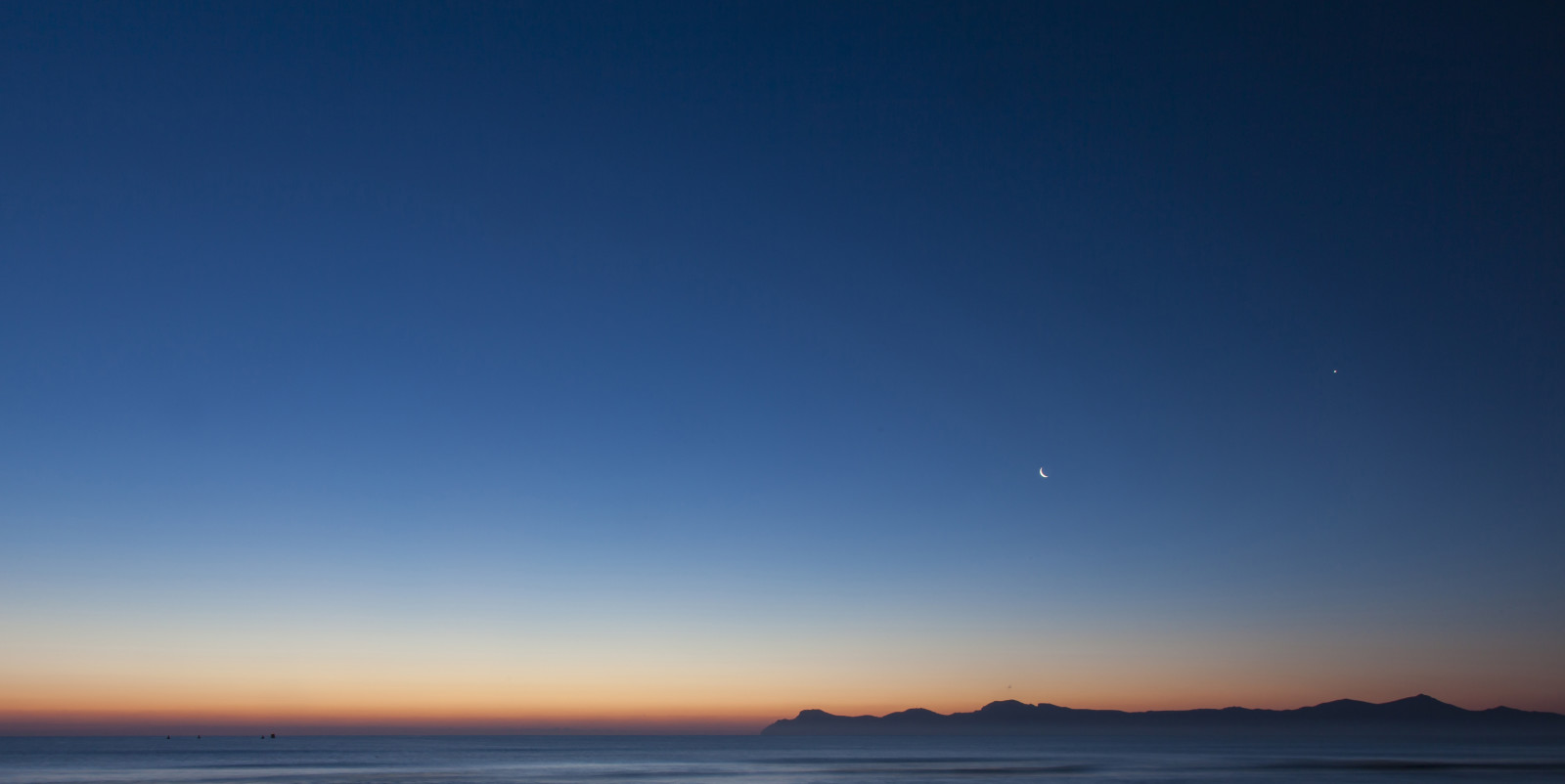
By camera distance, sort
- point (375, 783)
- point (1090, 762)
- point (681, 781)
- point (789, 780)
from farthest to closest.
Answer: point (1090, 762) < point (681, 781) < point (789, 780) < point (375, 783)

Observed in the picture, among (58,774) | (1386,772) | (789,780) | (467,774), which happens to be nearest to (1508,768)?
(1386,772)

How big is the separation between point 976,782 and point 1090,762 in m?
33.4

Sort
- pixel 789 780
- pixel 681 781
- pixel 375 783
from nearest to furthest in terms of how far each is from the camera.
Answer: pixel 375 783 < pixel 789 780 < pixel 681 781

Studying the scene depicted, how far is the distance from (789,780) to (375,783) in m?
27.4

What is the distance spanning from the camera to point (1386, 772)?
79062 mm

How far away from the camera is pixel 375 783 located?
210 ft

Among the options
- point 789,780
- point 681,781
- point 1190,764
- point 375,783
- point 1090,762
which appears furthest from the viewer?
point 1090,762

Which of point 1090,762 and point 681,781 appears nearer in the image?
point 681,781

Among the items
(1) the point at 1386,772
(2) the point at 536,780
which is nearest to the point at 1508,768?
(1) the point at 1386,772

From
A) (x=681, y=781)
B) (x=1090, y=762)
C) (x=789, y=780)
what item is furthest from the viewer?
(x=1090, y=762)

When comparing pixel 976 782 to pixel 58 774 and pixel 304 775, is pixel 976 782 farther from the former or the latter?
pixel 58 774

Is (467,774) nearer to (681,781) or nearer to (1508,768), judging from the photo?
(681,781)

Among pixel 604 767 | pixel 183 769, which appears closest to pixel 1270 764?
pixel 604 767

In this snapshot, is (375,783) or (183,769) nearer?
(375,783)
